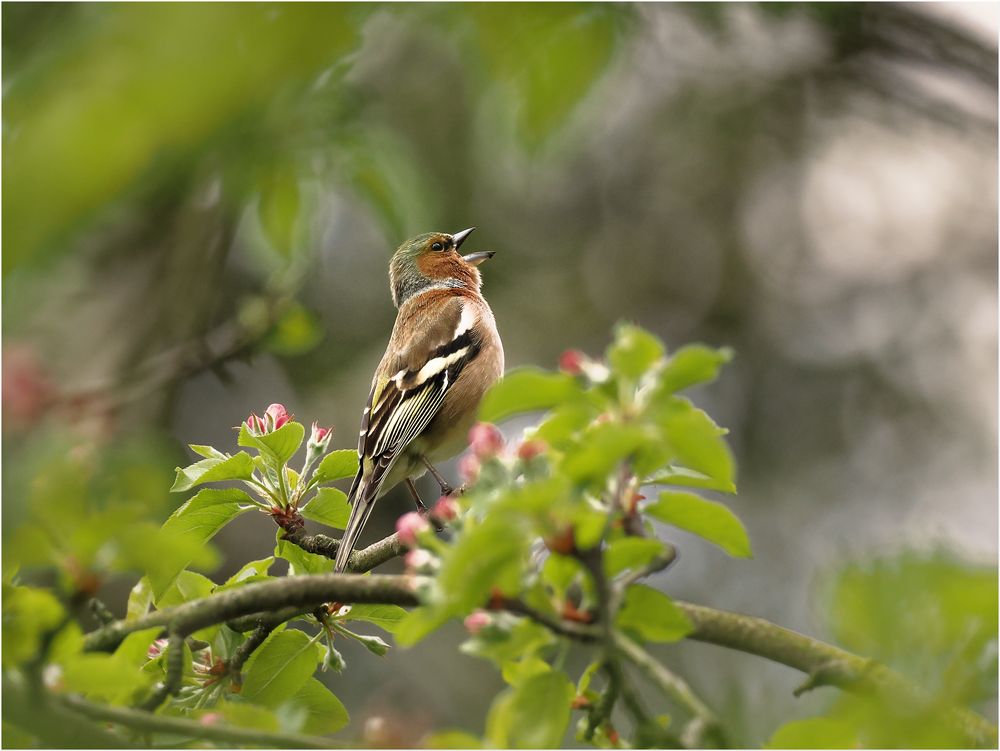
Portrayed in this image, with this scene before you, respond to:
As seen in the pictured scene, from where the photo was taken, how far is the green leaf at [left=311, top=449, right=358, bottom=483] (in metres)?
3.15

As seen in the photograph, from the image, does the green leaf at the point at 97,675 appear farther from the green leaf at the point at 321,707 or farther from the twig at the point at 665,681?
the twig at the point at 665,681

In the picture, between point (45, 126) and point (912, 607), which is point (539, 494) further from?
point (45, 126)

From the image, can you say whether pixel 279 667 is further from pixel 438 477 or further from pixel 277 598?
pixel 438 477

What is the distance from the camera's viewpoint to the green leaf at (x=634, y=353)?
5.77 feet

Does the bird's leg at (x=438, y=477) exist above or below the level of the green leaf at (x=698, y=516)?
→ below

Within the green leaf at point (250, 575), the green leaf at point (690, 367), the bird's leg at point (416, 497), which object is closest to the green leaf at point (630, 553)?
the green leaf at point (690, 367)

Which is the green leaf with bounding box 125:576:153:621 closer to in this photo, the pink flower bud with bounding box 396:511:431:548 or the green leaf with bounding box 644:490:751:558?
the pink flower bud with bounding box 396:511:431:548

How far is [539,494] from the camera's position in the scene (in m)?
1.63

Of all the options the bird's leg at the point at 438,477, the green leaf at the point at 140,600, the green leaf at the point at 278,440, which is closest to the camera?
the green leaf at the point at 140,600

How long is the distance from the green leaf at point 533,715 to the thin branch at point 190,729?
33 centimetres

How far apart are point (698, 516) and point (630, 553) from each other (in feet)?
0.70

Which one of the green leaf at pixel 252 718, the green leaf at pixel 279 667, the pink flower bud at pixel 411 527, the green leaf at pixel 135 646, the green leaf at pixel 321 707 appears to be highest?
the pink flower bud at pixel 411 527

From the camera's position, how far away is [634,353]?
5.80 ft

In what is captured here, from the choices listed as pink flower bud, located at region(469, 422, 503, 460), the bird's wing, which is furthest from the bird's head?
pink flower bud, located at region(469, 422, 503, 460)
